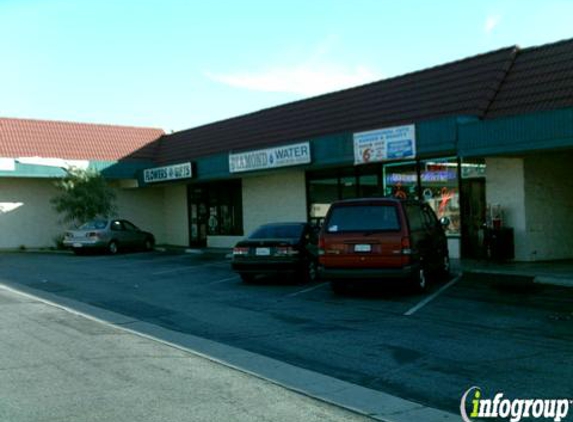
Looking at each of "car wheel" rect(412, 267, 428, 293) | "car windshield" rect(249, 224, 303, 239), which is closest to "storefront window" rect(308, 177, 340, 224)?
"car windshield" rect(249, 224, 303, 239)

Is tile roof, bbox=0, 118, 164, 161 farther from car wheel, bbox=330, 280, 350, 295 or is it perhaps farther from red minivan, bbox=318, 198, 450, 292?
red minivan, bbox=318, 198, 450, 292

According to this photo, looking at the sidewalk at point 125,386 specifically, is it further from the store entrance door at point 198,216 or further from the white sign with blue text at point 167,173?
the store entrance door at point 198,216

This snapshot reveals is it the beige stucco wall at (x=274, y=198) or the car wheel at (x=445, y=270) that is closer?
the car wheel at (x=445, y=270)

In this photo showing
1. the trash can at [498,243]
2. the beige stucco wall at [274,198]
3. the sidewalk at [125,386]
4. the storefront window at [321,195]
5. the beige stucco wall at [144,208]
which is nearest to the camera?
the sidewalk at [125,386]

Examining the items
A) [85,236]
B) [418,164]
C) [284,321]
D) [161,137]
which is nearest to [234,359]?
[284,321]

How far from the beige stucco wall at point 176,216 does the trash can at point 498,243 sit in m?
17.2

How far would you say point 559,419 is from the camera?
5473 mm

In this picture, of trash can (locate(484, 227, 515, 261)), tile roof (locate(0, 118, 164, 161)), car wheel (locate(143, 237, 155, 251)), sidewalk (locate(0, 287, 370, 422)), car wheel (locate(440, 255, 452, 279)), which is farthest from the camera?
tile roof (locate(0, 118, 164, 161))

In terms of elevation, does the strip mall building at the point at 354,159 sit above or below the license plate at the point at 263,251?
above

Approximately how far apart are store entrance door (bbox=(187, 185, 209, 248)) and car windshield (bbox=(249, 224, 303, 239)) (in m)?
14.7

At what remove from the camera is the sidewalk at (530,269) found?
13992 mm

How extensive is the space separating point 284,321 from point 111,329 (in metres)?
2.61

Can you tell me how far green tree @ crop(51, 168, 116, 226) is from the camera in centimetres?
2864

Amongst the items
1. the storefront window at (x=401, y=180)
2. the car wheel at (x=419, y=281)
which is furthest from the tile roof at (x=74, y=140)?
the car wheel at (x=419, y=281)
